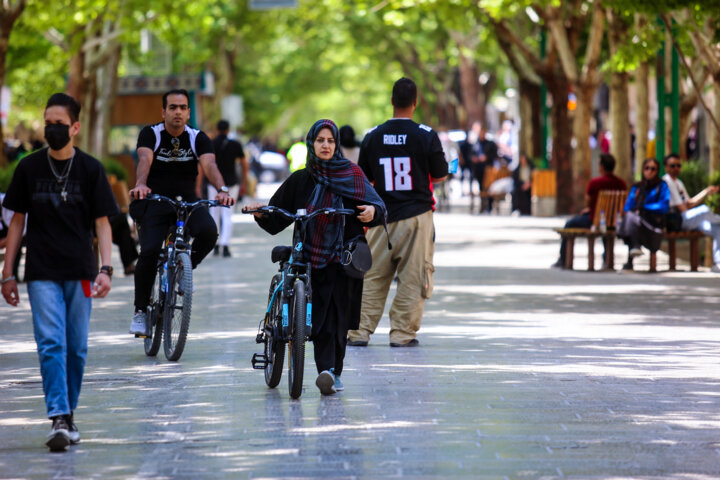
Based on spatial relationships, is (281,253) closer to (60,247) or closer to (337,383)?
(337,383)

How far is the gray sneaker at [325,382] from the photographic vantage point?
26.1ft

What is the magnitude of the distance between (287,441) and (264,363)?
65.3 inches

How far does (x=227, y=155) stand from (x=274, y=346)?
464 inches

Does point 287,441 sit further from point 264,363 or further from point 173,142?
point 173,142

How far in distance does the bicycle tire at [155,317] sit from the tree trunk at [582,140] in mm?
19369

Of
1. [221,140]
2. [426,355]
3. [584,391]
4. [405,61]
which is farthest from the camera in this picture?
[405,61]

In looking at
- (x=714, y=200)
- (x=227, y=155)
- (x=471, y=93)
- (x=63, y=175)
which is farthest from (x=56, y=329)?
(x=471, y=93)

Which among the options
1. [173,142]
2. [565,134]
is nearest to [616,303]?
[173,142]

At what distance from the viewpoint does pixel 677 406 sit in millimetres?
7680

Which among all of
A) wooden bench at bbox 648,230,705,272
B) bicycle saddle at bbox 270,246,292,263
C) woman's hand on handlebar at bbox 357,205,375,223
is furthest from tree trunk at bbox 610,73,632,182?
bicycle saddle at bbox 270,246,292,263

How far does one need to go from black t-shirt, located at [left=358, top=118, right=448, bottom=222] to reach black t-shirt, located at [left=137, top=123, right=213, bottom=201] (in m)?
1.12

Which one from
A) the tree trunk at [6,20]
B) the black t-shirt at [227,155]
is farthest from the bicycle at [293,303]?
the tree trunk at [6,20]

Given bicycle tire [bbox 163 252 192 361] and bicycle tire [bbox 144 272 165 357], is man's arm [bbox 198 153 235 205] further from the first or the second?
bicycle tire [bbox 144 272 165 357]

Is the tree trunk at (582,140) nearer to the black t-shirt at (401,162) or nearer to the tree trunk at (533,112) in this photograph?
the tree trunk at (533,112)
